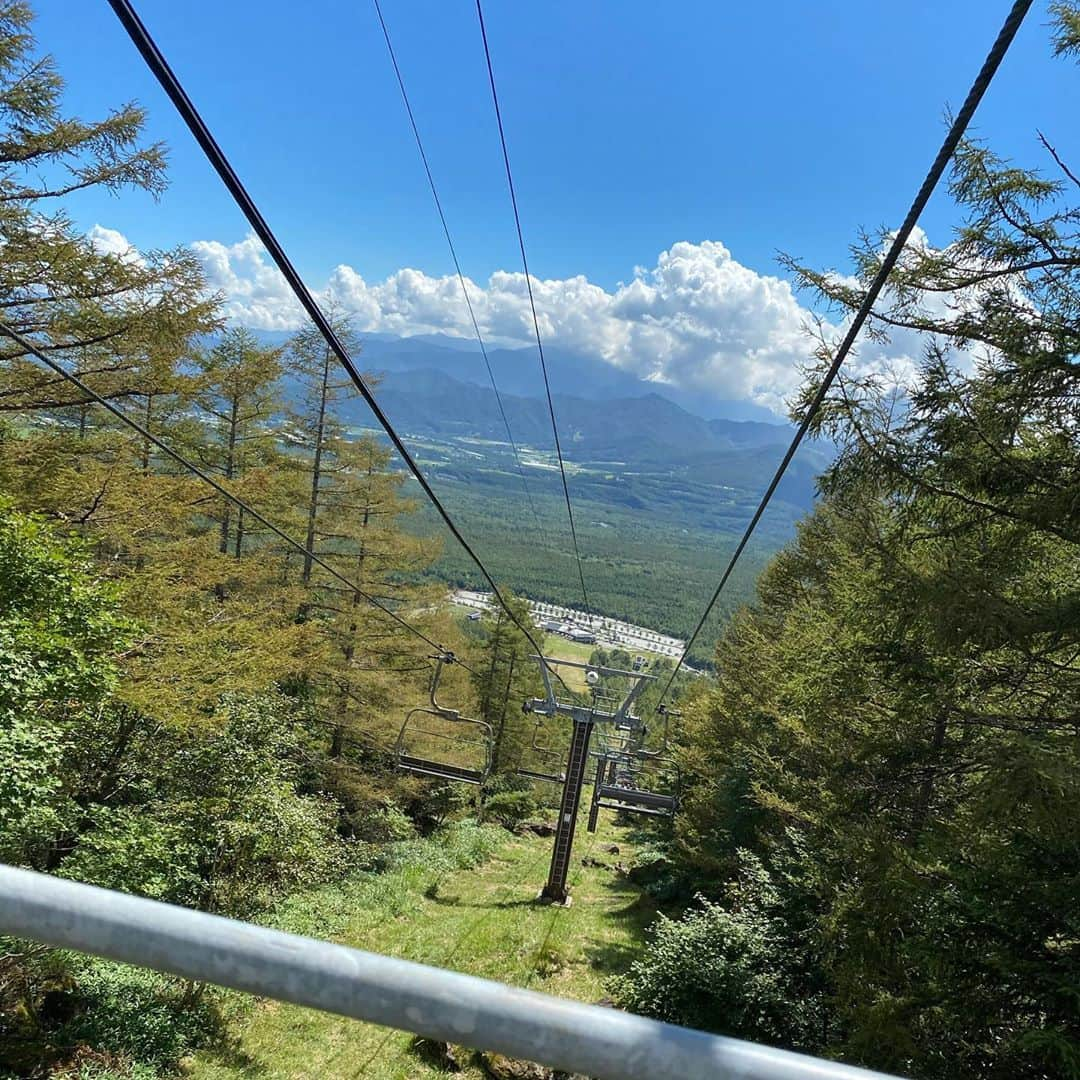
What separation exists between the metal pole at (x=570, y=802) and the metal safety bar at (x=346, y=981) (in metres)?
14.3

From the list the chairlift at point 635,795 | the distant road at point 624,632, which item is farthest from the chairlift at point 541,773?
the distant road at point 624,632

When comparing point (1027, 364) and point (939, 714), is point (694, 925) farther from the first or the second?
point (1027, 364)

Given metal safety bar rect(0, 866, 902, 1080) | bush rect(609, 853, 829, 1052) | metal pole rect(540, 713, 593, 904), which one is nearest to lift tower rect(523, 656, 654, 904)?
metal pole rect(540, 713, 593, 904)

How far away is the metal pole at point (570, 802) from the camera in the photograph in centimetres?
1477

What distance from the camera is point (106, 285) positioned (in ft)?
28.1

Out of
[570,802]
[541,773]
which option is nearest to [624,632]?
[541,773]

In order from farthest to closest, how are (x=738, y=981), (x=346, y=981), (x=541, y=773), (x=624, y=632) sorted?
(x=624, y=632)
(x=541, y=773)
(x=738, y=981)
(x=346, y=981)

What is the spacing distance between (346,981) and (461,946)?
42.4 feet

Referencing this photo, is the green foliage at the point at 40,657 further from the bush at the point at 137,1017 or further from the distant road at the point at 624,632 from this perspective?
the distant road at the point at 624,632

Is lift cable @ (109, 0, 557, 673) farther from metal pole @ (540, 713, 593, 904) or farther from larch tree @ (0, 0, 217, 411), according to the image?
metal pole @ (540, 713, 593, 904)

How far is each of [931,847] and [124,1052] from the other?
8.19m

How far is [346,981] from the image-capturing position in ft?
2.78

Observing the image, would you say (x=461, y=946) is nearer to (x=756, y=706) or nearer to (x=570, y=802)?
(x=570, y=802)

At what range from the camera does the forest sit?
16.1 feet
